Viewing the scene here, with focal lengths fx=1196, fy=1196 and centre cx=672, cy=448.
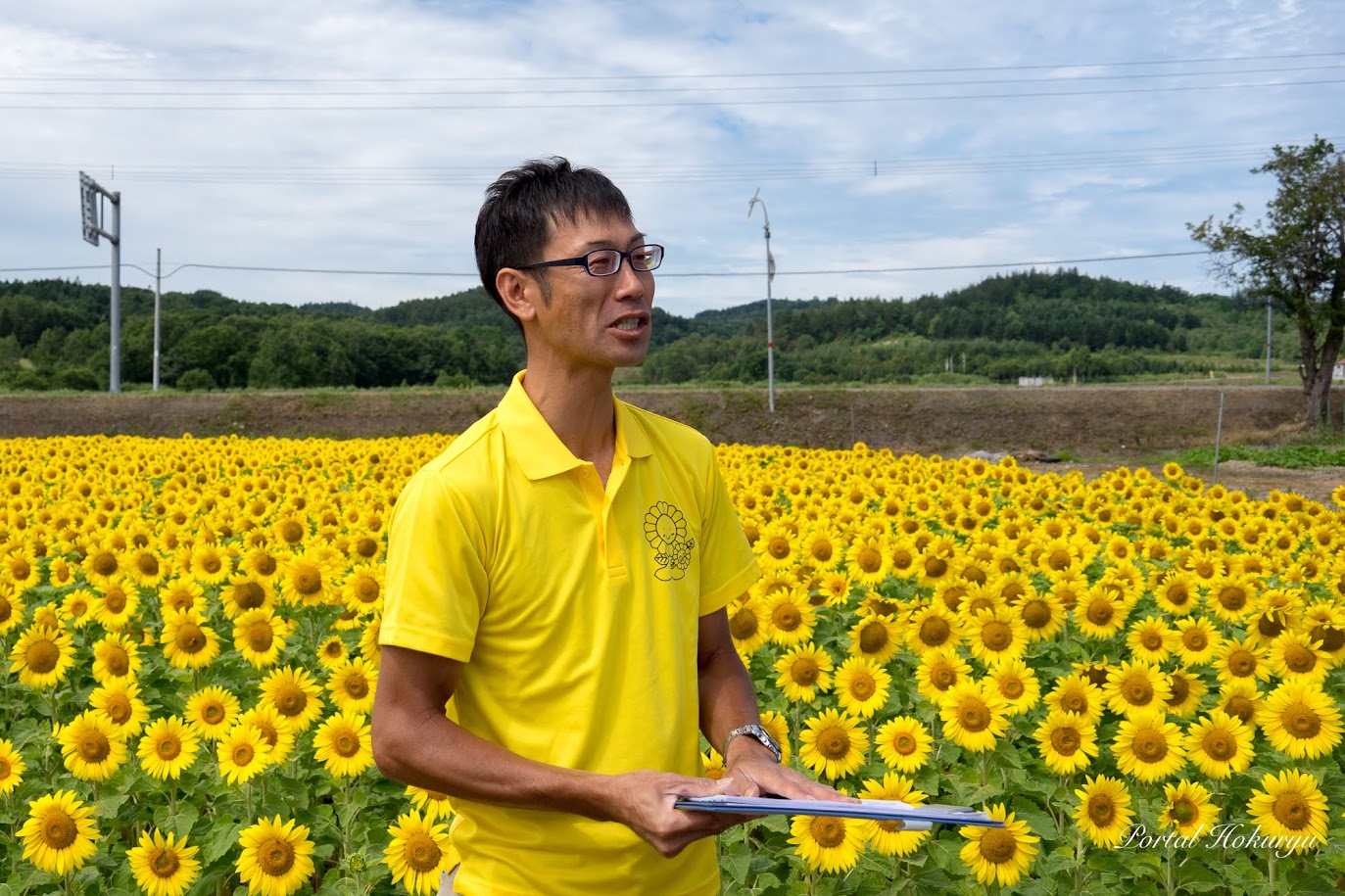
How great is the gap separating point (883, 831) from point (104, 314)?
10012 centimetres

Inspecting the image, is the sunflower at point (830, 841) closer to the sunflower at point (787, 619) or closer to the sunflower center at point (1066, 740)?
the sunflower center at point (1066, 740)

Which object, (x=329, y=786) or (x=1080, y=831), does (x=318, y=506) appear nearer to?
(x=329, y=786)

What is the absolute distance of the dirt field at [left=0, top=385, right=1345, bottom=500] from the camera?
114ft

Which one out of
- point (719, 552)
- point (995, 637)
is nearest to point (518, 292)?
point (719, 552)

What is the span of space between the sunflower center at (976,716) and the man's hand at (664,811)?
2.91m

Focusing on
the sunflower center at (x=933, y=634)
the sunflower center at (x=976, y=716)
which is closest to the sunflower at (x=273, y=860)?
the sunflower center at (x=976, y=716)

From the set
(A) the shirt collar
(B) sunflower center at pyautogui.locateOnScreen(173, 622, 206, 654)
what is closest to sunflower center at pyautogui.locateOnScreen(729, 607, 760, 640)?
(B) sunflower center at pyautogui.locateOnScreen(173, 622, 206, 654)

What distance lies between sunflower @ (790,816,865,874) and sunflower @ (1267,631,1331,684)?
2.50m

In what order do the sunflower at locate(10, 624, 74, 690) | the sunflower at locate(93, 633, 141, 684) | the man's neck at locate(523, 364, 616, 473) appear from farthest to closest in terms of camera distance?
the sunflower at locate(10, 624, 74, 690), the sunflower at locate(93, 633, 141, 684), the man's neck at locate(523, 364, 616, 473)

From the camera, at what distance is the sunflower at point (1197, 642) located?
573cm

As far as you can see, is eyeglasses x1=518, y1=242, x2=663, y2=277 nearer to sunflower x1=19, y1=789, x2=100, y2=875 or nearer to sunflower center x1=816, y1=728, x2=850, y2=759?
sunflower center x1=816, y1=728, x2=850, y2=759

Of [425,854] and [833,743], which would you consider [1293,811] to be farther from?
[425,854]

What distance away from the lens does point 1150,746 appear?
4.64m

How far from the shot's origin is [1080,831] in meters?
4.51
